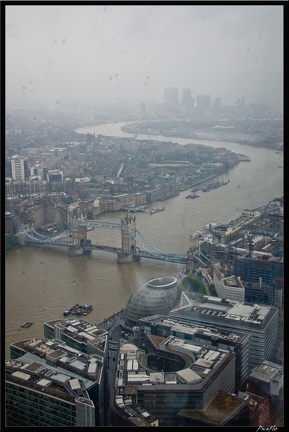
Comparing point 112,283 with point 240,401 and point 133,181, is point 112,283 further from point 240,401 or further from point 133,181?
point 240,401

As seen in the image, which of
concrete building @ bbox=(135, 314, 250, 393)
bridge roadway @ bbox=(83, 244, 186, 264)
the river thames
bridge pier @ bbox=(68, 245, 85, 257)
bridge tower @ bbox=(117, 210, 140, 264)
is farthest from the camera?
bridge pier @ bbox=(68, 245, 85, 257)

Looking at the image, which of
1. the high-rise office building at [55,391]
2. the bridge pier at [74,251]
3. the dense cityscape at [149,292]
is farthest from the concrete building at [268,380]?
the bridge pier at [74,251]

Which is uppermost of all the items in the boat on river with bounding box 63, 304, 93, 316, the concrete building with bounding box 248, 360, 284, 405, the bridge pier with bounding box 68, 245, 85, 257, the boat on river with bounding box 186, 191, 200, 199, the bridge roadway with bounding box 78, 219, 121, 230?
the boat on river with bounding box 186, 191, 200, 199

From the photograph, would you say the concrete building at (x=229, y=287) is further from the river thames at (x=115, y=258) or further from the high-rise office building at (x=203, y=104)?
the high-rise office building at (x=203, y=104)

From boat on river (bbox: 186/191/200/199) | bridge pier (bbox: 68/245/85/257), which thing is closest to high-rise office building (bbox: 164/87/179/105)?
boat on river (bbox: 186/191/200/199)

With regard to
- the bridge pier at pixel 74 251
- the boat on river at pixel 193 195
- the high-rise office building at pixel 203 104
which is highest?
the high-rise office building at pixel 203 104

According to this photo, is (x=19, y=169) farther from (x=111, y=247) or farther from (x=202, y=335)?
(x=202, y=335)

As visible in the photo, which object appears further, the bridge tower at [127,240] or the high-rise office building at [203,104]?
the bridge tower at [127,240]

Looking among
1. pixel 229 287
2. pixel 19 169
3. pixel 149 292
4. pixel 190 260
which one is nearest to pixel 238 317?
pixel 229 287

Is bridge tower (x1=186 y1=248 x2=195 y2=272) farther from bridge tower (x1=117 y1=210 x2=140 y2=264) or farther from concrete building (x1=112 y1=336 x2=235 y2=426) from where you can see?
concrete building (x1=112 y1=336 x2=235 y2=426)
